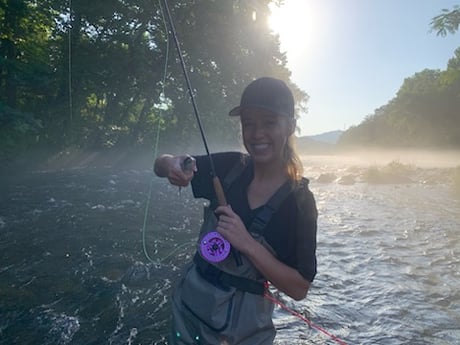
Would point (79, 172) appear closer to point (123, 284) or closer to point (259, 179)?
point (123, 284)

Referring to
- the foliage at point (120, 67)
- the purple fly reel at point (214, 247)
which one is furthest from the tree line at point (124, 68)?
the purple fly reel at point (214, 247)

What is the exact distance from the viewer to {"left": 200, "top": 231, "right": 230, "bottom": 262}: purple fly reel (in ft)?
7.86

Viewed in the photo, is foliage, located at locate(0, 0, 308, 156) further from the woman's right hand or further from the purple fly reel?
the purple fly reel

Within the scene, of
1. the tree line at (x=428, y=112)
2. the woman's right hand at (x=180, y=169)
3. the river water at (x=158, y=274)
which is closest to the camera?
the woman's right hand at (x=180, y=169)

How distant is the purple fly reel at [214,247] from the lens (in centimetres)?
239

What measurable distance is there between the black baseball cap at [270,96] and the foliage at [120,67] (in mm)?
17956

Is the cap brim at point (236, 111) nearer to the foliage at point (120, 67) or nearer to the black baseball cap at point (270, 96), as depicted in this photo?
the black baseball cap at point (270, 96)

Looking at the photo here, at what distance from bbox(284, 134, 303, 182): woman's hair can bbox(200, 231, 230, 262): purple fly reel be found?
72 cm

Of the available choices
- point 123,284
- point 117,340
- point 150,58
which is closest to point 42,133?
point 150,58

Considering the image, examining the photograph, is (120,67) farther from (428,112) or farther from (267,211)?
(428,112)

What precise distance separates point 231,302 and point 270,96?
148 cm

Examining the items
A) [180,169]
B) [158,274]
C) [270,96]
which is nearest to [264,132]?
[270,96]

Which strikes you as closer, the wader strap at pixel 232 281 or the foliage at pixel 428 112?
the wader strap at pixel 232 281

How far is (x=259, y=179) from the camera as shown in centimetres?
273
